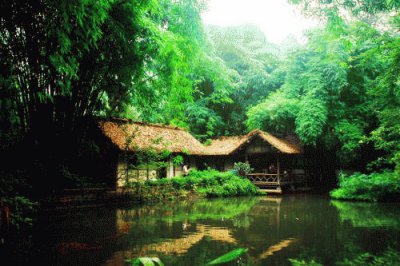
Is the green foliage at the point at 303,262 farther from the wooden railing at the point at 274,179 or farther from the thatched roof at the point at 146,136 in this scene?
the wooden railing at the point at 274,179

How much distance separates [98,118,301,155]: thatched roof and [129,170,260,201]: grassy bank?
1.93 metres

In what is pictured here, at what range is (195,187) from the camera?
1739 cm

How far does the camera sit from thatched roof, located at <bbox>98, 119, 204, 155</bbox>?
16375 millimetres

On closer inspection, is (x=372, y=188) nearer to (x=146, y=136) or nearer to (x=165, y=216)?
(x=165, y=216)

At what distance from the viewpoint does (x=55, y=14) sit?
261 inches

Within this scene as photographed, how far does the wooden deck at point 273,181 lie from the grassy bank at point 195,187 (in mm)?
1248

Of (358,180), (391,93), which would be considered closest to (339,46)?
(391,93)

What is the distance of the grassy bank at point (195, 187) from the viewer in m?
15.2

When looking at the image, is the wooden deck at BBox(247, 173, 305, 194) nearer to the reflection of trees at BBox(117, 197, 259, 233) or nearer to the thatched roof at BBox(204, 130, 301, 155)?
the thatched roof at BBox(204, 130, 301, 155)

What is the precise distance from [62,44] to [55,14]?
67cm

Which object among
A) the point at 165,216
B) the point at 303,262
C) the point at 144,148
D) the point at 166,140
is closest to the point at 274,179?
the point at 166,140

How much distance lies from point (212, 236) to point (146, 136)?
1179 centimetres

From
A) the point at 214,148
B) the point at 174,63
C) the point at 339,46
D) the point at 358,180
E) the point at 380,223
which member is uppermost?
the point at 339,46

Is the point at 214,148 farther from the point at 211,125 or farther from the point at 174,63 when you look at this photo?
the point at 174,63
